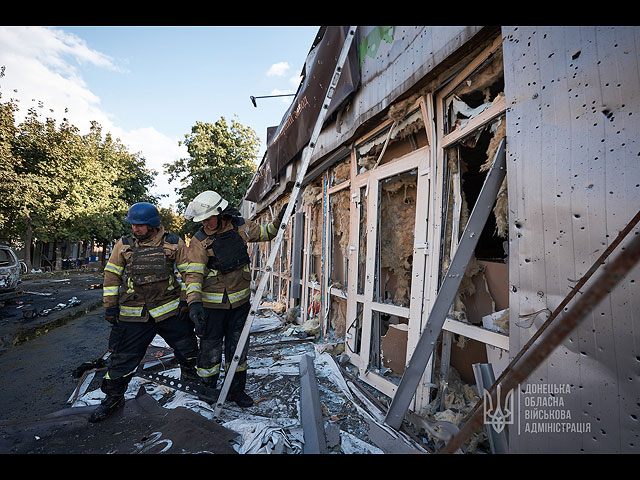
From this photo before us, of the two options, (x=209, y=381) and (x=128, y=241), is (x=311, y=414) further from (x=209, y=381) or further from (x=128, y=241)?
(x=128, y=241)

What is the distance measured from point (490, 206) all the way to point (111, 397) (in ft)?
12.0

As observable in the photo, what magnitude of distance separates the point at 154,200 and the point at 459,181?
35.2 metres

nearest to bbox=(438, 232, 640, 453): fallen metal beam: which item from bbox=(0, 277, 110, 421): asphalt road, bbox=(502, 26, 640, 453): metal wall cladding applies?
bbox=(502, 26, 640, 453): metal wall cladding

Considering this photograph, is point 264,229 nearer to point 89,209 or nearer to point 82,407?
point 82,407

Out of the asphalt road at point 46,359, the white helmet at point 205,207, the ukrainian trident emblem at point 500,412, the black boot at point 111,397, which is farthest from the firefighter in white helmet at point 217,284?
the ukrainian trident emblem at point 500,412

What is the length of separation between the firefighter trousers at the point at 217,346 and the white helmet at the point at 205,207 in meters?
0.99

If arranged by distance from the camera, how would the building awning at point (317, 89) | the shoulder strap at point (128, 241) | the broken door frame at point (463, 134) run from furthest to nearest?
the building awning at point (317, 89), the shoulder strap at point (128, 241), the broken door frame at point (463, 134)

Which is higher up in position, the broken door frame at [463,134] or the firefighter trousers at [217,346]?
the broken door frame at [463,134]

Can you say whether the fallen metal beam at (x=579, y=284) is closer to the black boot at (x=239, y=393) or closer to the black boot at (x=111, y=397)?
the black boot at (x=239, y=393)

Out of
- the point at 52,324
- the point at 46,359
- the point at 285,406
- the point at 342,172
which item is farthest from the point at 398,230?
the point at 52,324

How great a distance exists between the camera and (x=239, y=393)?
2939 millimetres

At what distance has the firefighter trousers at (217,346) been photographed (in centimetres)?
300
